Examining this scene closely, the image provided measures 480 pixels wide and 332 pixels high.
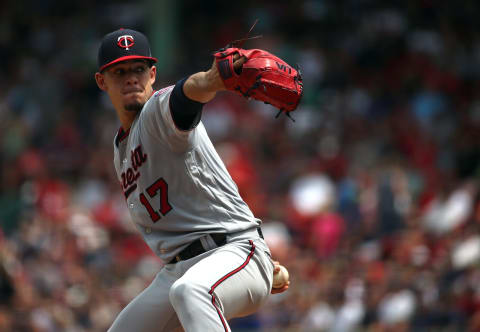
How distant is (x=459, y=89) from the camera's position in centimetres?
891

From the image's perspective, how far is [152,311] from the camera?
3.74 meters

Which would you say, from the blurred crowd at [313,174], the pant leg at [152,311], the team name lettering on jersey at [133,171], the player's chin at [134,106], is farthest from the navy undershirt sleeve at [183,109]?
the blurred crowd at [313,174]

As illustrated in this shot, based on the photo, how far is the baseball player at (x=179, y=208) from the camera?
10.8 feet

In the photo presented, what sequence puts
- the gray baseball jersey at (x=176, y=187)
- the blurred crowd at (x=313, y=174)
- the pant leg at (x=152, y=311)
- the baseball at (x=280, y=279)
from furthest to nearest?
the blurred crowd at (x=313, y=174) < the baseball at (x=280, y=279) < the pant leg at (x=152, y=311) < the gray baseball jersey at (x=176, y=187)

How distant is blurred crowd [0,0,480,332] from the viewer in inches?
266

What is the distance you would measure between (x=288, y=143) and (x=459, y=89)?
1958mm

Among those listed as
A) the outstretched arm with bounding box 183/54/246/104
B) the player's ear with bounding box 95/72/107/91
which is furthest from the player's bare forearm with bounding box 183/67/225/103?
the player's ear with bounding box 95/72/107/91

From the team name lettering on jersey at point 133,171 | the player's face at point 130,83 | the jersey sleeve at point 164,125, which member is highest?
the player's face at point 130,83

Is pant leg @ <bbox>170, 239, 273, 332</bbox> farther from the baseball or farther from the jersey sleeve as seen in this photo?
the jersey sleeve

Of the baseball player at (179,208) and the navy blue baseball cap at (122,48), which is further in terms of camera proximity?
the navy blue baseball cap at (122,48)

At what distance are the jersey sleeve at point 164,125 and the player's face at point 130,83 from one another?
0.19 meters

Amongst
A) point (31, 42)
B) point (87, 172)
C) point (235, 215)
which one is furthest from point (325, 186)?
point (31, 42)

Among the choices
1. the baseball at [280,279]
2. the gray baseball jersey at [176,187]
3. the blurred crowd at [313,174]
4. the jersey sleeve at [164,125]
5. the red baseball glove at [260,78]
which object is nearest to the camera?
→ the red baseball glove at [260,78]

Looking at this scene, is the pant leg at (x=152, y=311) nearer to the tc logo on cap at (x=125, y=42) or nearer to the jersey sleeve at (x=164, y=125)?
the jersey sleeve at (x=164, y=125)
